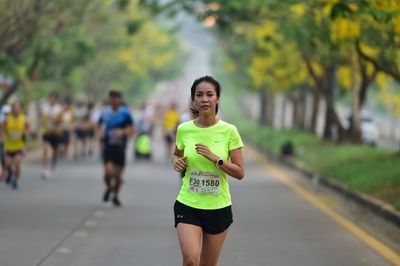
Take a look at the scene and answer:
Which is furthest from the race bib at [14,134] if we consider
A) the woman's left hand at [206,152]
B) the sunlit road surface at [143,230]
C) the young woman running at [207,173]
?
the woman's left hand at [206,152]

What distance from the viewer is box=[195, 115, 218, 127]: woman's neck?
25.2 ft

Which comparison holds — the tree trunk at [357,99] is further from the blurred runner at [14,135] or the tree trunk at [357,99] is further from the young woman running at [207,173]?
the young woman running at [207,173]

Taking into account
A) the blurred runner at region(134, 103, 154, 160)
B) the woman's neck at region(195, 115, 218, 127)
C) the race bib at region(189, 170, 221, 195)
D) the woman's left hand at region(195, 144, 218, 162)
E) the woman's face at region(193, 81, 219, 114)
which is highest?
the woman's face at region(193, 81, 219, 114)

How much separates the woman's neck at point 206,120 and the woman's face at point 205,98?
0.05m

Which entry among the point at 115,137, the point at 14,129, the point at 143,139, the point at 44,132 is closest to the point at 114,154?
the point at 115,137

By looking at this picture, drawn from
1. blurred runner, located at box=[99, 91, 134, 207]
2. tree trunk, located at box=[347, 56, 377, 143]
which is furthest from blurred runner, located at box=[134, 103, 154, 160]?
blurred runner, located at box=[99, 91, 134, 207]

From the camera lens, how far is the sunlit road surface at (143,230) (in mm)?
11352

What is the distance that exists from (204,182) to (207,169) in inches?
4.1

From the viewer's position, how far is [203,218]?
761cm

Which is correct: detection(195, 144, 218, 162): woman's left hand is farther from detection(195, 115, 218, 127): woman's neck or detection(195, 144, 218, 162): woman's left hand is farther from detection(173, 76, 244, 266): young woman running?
detection(195, 115, 218, 127): woman's neck

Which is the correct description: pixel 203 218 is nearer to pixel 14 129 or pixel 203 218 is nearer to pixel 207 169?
pixel 207 169

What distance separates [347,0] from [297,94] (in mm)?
31428

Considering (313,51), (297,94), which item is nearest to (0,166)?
(313,51)

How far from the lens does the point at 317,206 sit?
59.2 feet
